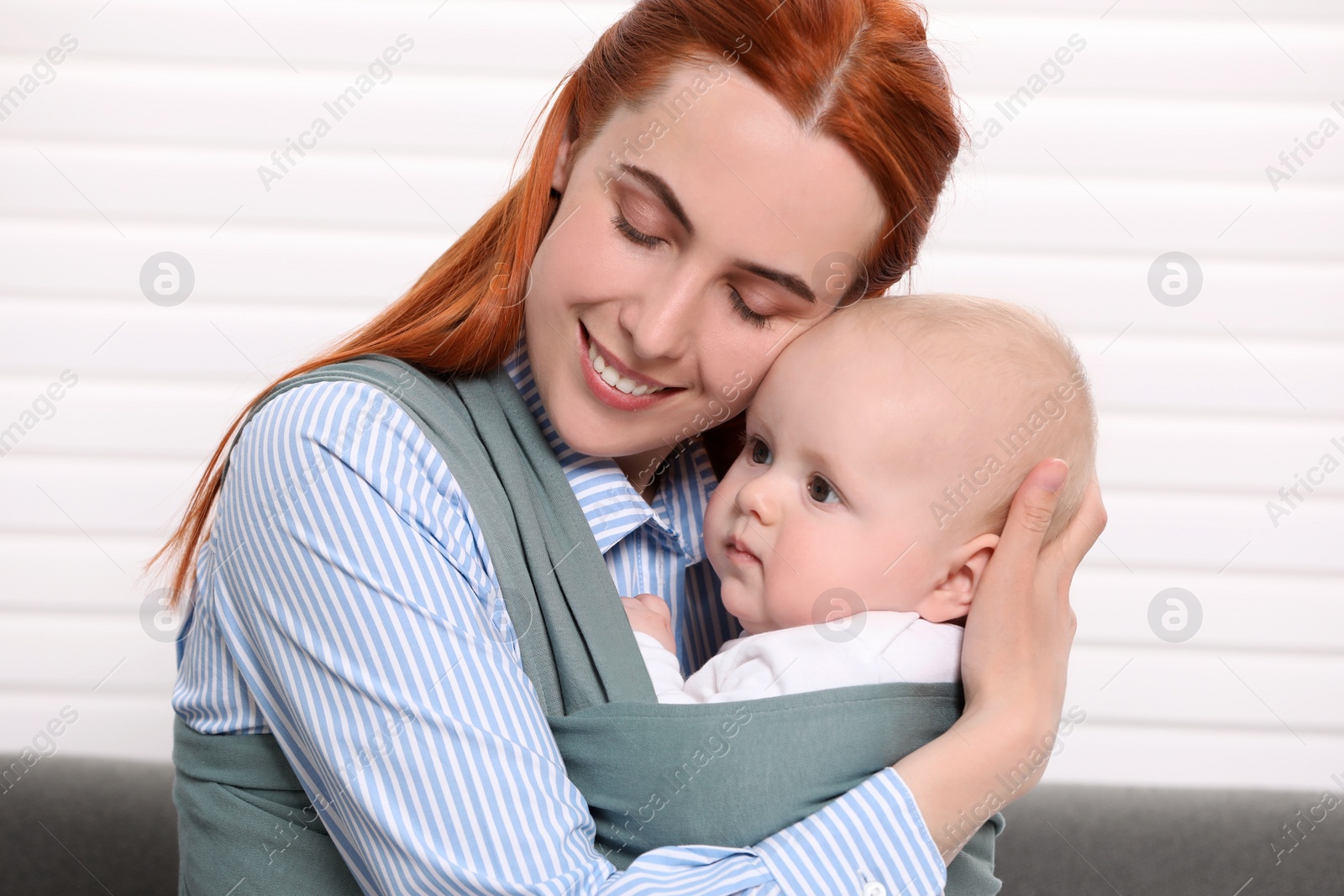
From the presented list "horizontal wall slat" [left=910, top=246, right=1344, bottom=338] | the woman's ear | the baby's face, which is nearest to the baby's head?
the baby's face

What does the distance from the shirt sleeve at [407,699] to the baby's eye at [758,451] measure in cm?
45

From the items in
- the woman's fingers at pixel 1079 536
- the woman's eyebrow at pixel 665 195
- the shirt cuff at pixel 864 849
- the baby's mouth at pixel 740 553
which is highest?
the woman's eyebrow at pixel 665 195

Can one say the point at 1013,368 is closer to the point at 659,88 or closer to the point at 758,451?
the point at 758,451

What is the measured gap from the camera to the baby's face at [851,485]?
4.45ft

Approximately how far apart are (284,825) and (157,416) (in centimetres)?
143

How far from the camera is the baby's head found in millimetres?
1358

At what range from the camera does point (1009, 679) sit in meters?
1.32

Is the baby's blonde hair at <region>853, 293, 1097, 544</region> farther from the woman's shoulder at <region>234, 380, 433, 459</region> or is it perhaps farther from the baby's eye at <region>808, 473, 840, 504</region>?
the woman's shoulder at <region>234, 380, 433, 459</region>

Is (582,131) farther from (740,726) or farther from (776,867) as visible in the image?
(776,867)

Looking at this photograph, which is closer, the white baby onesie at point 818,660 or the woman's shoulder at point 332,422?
the woman's shoulder at point 332,422

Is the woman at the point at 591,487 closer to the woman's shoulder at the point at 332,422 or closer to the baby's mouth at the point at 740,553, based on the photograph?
the woman's shoulder at the point at 332,422

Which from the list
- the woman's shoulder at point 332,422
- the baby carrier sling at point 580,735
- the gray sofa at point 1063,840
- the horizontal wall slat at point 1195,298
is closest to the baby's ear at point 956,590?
the baby carrier sling at point 580,735

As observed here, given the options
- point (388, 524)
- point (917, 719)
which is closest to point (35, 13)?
point (388, 524)

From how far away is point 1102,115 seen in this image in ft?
7.76
